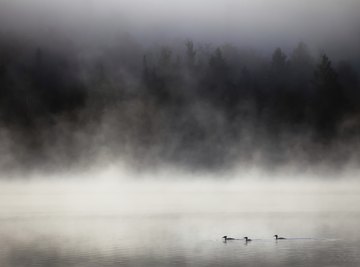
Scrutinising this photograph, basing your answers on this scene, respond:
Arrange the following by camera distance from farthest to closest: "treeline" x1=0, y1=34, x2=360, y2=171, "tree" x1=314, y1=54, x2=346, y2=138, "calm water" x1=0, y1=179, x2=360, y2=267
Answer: "treeline" x1=0, y1=34, x2=360, y2=171, "tree" x1=314, y1=54, x2=346, y2=138, "calm water" x1=0, y1=179, x2=360, y2=267

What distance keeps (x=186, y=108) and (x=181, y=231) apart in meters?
30.6

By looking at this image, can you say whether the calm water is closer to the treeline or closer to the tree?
the tree

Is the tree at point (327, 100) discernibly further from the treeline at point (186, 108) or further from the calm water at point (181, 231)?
the calm water at point (181, 231)

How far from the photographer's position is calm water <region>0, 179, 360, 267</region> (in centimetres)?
1395

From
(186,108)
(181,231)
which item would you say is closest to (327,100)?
(186,108)

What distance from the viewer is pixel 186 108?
4891cm

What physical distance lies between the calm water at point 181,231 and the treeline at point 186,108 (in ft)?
46.6

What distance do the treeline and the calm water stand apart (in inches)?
559

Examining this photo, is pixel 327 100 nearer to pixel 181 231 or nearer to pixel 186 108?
→ pixel 186 108

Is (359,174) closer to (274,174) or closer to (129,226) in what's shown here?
(274,174)

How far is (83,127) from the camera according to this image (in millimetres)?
48719

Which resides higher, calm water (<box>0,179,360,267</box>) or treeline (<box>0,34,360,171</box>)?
treeline (<box>0,34,360,171</box>)

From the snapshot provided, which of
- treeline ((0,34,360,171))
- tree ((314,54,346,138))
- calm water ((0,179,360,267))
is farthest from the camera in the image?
treeline ((0,34,360,171))

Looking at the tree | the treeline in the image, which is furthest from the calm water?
the treeline
